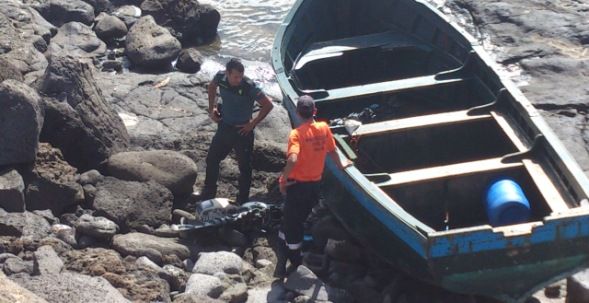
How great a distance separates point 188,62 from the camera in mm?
14633

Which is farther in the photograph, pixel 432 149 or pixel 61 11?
pixel 61 11

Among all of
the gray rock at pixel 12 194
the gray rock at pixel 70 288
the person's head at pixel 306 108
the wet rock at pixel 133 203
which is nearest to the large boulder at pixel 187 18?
the wet rock at pixel 133 203

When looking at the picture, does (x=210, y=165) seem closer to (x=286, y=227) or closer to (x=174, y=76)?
(x=286, y=227)

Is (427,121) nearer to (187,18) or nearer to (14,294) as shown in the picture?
(14,294)

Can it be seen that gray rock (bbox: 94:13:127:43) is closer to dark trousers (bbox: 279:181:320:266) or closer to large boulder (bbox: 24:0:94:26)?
large boulder (bbox: 24:0:94:26)

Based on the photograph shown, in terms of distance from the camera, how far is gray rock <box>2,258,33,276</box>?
6.98m

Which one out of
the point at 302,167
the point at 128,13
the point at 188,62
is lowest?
the point at 188,62

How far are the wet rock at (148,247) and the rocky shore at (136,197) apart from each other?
0.04ft

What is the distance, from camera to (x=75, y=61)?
9609 millimetres

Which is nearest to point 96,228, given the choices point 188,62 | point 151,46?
point 188,62

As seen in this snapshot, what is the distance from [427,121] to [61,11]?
925cm

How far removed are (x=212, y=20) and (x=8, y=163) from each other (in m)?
8.61

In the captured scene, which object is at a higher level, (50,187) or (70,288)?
(70,288)

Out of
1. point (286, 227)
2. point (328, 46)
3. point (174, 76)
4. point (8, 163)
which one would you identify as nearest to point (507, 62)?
point (328, 46)
